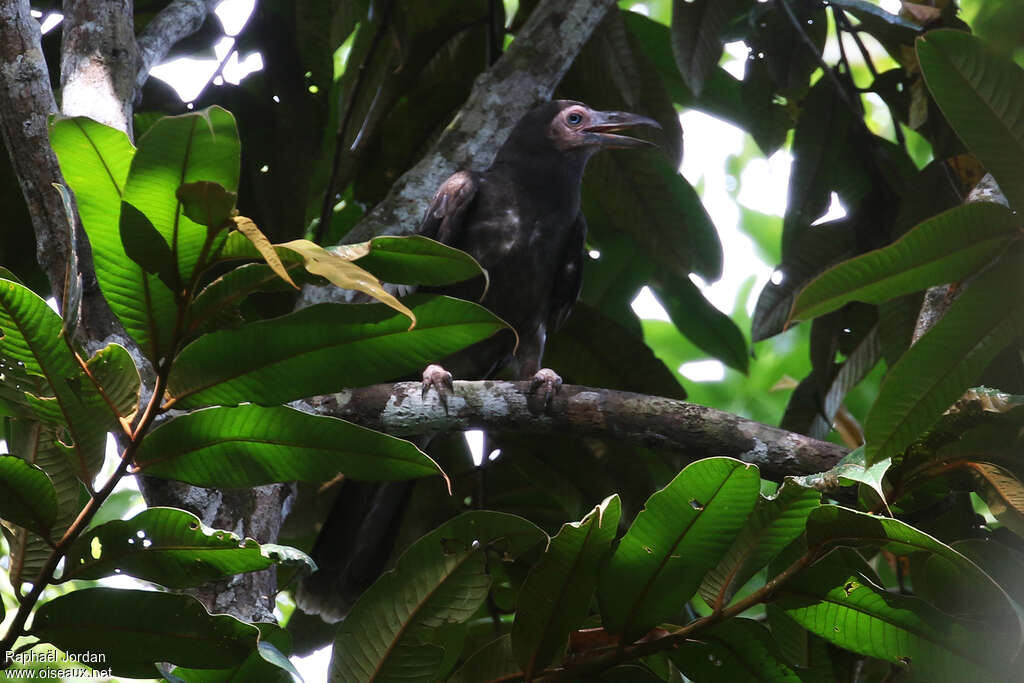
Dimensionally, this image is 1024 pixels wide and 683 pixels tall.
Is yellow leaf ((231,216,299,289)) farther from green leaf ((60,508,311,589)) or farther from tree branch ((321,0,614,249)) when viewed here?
tree branch ((321,0,614,249))

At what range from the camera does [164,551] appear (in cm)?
164

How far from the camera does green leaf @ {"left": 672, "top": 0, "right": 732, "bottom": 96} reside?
11.7 ft

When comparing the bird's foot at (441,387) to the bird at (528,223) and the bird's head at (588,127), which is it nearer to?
the bird at (528,223)

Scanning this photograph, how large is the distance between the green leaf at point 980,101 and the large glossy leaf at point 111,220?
1.30m

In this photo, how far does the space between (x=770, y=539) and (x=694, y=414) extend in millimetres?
717

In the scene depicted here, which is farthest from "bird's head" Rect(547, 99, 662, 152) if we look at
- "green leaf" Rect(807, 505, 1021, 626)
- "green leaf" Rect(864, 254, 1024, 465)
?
"green leaf" Rect(807, 505, 1021, 626)

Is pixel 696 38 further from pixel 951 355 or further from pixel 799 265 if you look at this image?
pixel 951 355

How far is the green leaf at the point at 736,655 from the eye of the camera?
1817mm

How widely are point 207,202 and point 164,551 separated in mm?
619

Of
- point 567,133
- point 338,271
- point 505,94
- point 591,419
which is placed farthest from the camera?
point 567,133

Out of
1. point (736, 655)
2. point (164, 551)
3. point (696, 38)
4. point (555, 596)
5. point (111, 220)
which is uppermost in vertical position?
point (696, 38)

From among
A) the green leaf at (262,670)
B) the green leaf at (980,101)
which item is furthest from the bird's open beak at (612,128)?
the green leaf at (262,670)

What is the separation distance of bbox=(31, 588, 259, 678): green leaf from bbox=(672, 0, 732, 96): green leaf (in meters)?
2.64

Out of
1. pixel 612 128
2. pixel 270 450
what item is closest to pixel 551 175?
pixel 612 128
